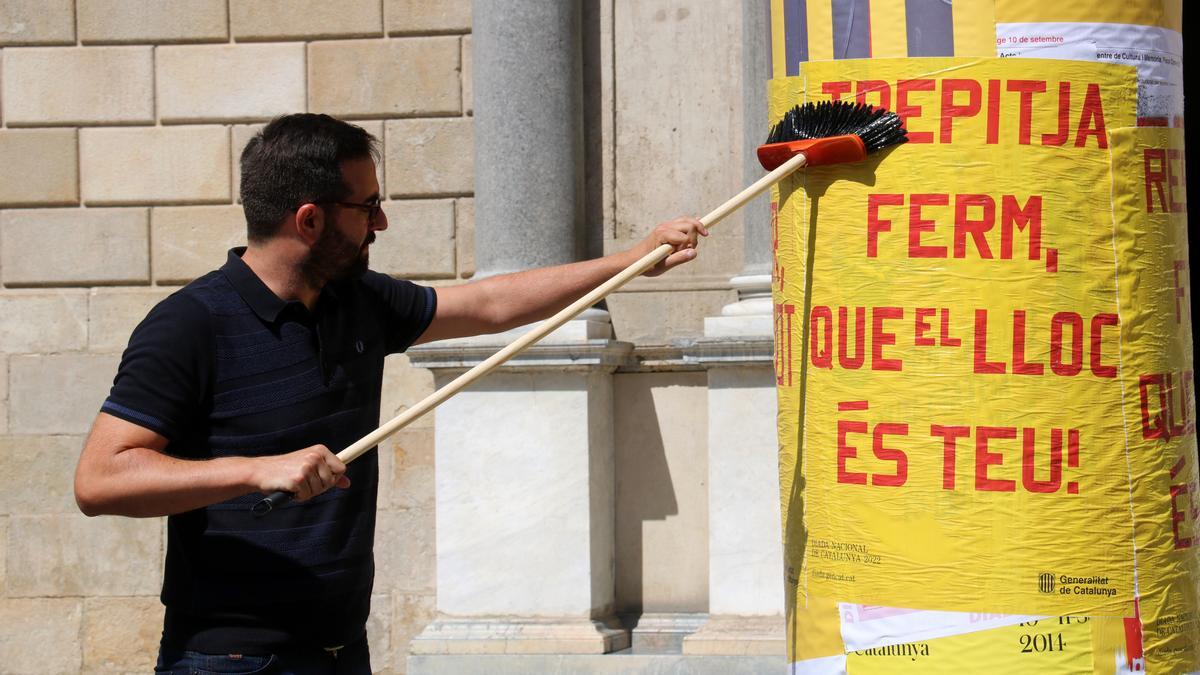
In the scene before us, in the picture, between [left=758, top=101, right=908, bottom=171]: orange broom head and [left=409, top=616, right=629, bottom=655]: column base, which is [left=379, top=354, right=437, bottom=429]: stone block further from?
[left=758, top=101, right=908, bottom=171]: orange broom head

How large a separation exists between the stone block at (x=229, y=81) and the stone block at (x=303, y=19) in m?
0.06

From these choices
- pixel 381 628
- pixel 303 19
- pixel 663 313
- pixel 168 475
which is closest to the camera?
pixel 168 475

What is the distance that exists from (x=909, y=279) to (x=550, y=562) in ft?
11.2

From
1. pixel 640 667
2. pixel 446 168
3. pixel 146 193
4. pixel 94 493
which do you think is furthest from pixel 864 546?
pixel 146 193

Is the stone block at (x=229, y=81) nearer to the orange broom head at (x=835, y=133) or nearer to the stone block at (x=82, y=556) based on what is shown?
the stone block at (x=82, y=556)

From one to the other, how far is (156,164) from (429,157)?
1.21 meters

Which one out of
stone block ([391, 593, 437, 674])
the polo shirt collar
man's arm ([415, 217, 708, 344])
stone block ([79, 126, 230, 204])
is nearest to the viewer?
the polo shirt collar

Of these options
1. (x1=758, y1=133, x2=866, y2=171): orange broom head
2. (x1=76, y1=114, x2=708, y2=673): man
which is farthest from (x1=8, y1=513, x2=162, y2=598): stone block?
(x1=758, y1=133, x2=866, y2=171): orange broom head

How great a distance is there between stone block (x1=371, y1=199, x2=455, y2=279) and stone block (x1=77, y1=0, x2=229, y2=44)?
1.12 m

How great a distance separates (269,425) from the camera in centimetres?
280

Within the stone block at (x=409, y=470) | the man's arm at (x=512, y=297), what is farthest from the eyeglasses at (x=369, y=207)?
the stone block at (x=409, y=470)

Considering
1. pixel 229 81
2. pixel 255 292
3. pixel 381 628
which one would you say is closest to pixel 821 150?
pixel 255 292

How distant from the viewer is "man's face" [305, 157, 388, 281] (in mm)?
2930

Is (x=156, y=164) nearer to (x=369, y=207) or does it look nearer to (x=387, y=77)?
(x=387, y=77)
